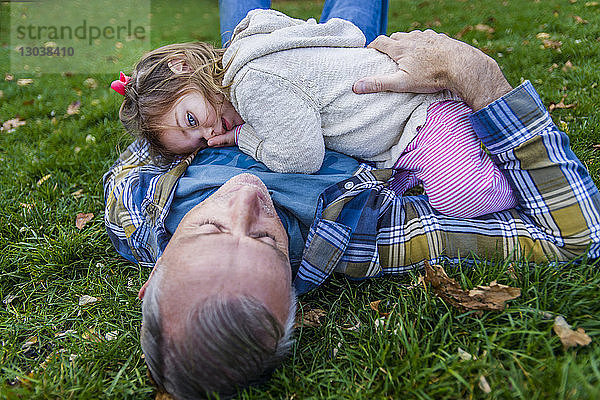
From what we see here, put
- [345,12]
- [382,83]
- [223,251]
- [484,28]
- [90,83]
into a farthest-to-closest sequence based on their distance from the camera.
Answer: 1. [484,28]
2. [90,83]
3. [345,12]
4. [382,83]
5. [223,251]

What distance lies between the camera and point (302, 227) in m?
2.44

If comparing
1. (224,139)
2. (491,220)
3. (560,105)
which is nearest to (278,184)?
(224,139)

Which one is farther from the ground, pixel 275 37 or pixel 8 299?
pixel 275 37

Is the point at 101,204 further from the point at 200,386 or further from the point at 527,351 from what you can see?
the point at 527,351

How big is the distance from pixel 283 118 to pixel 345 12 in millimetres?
1765

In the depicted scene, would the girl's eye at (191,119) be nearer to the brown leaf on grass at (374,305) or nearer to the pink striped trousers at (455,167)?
the pink striped trousers at (455,167)

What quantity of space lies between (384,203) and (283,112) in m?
0.76

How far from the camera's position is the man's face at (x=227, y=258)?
1694 millimetres

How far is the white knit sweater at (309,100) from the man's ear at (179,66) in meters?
0.29

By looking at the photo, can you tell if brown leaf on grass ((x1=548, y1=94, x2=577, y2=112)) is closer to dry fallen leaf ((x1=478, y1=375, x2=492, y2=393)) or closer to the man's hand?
the man's hand

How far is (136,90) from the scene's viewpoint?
2.94m

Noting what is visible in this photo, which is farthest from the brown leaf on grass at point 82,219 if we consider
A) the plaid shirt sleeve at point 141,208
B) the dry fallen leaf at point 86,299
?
the dry fallen leaf at point 86,299

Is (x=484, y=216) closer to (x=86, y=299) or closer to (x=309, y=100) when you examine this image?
(x=309, y=100)

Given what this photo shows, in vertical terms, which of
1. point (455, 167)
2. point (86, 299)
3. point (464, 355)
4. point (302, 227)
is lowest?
point (86, 299)
